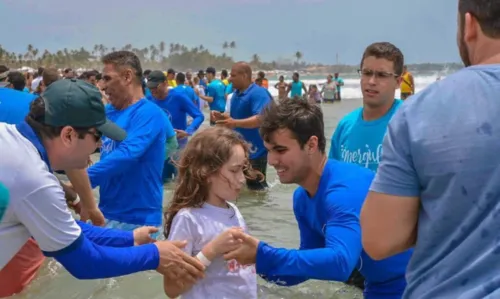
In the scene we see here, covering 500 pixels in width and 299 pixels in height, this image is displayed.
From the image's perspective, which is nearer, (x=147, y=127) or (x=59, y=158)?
(x=59, y=158)

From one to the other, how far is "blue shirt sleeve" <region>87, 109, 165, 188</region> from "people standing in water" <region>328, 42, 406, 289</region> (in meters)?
1.47

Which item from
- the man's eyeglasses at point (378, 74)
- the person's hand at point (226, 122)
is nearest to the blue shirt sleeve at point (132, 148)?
the man's eyeglasses at point (378, 74)

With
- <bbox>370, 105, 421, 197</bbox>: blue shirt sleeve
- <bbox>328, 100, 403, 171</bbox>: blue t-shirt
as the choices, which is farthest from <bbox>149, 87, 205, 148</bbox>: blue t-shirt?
<bbox>370, 105, 421, 197</bbox>: blue shirt sleeve

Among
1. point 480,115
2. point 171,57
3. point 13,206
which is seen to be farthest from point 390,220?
point 171,57

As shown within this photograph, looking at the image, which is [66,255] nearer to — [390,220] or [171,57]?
[390,220]

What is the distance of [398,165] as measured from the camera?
166 centimetres

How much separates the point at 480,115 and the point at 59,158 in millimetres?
1682

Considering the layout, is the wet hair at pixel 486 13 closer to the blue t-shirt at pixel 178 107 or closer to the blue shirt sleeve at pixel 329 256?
the blue shirt sleeve at pixel 329 256

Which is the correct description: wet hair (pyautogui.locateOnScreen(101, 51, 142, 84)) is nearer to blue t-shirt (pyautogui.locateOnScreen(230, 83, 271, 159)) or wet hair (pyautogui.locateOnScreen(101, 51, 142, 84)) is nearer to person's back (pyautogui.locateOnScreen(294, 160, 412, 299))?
person's back (pyautogui.locateOnScreen(294, 160, 412, 299))

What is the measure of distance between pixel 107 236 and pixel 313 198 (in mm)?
1103

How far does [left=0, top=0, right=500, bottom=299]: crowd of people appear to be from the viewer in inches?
62.8

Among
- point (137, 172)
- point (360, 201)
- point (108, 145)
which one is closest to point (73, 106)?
point (360, 201)

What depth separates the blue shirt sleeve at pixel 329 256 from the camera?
2.46 meters

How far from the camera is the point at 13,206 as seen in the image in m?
2.14
